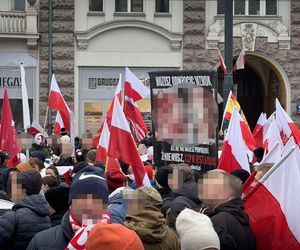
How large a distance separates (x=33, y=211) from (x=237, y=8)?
57.8ft

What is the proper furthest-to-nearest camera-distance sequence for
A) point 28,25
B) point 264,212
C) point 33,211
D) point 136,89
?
point 28,25 → point 136,89 → point 33,211 → point 264,212

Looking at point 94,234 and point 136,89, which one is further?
point 136,89

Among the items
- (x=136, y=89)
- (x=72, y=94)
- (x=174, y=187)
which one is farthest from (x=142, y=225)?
(x=72, y=94)

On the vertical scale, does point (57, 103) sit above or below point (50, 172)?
above

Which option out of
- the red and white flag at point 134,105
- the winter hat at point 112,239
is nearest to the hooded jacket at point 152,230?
the winter hat at point 112,239

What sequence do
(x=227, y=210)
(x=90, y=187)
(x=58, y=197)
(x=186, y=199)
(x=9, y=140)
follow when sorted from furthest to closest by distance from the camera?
(x=9, y=140) < (x=186, y=199) < (x=58, y=197) < (x=227, y=210) < (x=90, y=187)

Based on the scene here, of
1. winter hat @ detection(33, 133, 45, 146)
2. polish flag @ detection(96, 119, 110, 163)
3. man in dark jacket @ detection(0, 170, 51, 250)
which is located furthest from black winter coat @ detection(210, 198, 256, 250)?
winter hat @ detection(33, 133, 45, 146)

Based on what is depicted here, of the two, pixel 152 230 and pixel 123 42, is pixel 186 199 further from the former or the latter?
pixel 123 42

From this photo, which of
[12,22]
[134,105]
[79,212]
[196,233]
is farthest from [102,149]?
[12,22]

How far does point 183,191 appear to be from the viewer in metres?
5.81

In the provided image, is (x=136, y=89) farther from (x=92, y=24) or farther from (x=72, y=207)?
(x=92, y=24)

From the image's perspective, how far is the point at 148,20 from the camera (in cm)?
2153

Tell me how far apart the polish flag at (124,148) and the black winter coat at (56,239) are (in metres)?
2.00

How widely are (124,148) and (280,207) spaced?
235cm
